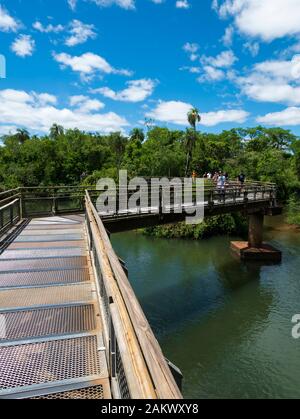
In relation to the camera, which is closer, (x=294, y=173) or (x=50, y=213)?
(x=50, y=213)

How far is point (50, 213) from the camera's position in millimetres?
14195

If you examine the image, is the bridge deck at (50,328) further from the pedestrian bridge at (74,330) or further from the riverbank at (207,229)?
the riverbank at (207,229)

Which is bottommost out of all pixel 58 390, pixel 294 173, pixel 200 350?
pixel 200 350

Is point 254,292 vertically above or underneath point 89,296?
underneath

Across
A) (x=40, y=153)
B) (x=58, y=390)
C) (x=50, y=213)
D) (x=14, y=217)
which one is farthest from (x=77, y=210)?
(x=40, y=153)

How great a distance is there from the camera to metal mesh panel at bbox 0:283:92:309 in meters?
5.09

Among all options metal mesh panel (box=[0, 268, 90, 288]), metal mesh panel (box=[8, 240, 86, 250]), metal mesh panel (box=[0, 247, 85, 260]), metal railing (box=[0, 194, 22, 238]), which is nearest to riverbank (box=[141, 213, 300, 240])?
metal railing (box=[0, 194, 22, 238])

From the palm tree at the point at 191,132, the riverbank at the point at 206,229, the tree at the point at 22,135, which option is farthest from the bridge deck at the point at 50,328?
the tree at the point at 22,135

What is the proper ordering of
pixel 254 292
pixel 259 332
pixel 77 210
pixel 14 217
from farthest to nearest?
pixel 254 292, pixel 77 210, pixel 259 332, pixel 14 217

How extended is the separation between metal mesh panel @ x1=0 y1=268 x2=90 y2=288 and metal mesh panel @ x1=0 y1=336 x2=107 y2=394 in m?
2.04

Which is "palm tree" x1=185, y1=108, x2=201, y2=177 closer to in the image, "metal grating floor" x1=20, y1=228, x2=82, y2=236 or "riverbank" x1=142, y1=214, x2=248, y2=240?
"riverbank" x1=142, y1=214, x2=248, y2=240

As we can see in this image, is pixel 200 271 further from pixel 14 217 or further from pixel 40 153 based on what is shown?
pixel 40 153

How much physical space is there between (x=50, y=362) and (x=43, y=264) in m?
3.58
